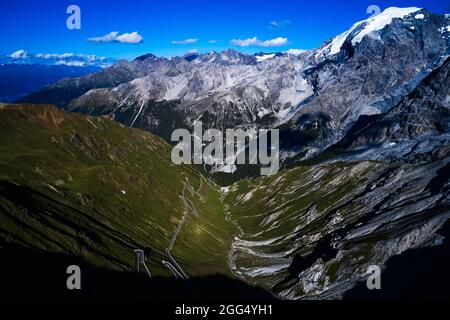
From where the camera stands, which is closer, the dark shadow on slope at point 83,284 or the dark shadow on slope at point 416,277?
the dark shadow on slope at point 83,284

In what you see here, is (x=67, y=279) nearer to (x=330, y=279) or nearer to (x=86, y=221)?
(x=86, y=221)

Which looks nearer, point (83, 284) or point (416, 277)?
point (416, 277)

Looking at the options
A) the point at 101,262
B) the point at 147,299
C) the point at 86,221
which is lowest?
the point at 147,299

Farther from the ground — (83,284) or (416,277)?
(83,284)

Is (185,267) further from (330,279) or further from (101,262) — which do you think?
(330,279)

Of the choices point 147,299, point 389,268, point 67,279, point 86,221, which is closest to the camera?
point 67,279

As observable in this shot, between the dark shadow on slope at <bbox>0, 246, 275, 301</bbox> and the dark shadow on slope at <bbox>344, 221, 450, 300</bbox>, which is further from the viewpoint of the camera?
the dark shadow on slope at <bbox>344, 221, 450, 300</bbox>

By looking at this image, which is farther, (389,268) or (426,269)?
(389,268)

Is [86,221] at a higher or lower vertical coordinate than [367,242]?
higher
